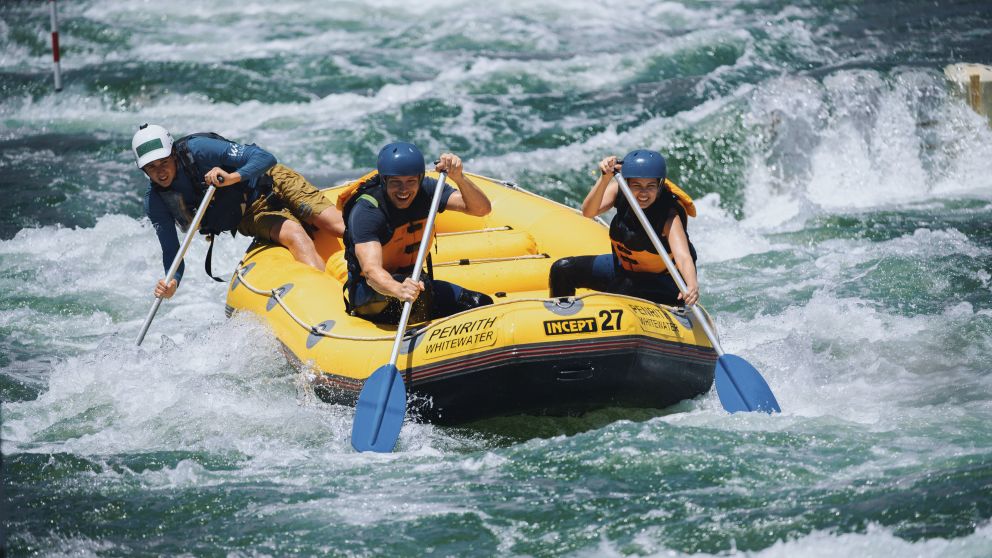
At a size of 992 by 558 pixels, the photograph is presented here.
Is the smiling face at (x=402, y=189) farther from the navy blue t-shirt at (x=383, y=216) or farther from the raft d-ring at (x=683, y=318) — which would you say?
the raft d-ring at (x=683, y=318)

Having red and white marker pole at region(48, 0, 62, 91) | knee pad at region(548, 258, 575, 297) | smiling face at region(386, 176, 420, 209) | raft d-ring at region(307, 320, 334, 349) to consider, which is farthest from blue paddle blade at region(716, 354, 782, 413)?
red and white marker pole at region(48, 0, 62, 91)

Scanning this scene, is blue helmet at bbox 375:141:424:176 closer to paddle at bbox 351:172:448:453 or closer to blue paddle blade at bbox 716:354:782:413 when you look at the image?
paddle at bbox 351:172:448:453

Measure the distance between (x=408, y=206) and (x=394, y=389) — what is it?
926 millimetres

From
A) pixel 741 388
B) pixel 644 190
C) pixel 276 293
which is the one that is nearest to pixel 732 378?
pixel 741 388

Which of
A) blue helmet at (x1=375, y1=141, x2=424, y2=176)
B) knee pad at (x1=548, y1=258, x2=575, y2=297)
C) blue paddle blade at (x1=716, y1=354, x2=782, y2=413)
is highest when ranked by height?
blue helmet at (x1=375, y1=141, x2=424, y2=176)

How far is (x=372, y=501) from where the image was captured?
189 inches

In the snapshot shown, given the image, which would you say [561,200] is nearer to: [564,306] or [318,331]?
[318,331]

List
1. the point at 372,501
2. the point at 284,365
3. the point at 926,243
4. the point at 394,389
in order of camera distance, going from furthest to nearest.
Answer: the point at 926,243 < the point at 284,365 < the point at 394,389 < the point at 372,501

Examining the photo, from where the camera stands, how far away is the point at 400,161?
5.39 m

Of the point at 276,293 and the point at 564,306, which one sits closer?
the point at 564,306

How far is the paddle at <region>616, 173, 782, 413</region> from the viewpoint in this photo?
5.42 meters

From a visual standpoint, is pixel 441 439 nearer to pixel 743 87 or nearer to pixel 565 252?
pixel 565 252

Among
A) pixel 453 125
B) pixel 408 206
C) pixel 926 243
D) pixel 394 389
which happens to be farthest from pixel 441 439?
pixel 453 125

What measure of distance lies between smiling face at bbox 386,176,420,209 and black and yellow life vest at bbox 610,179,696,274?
919mm
